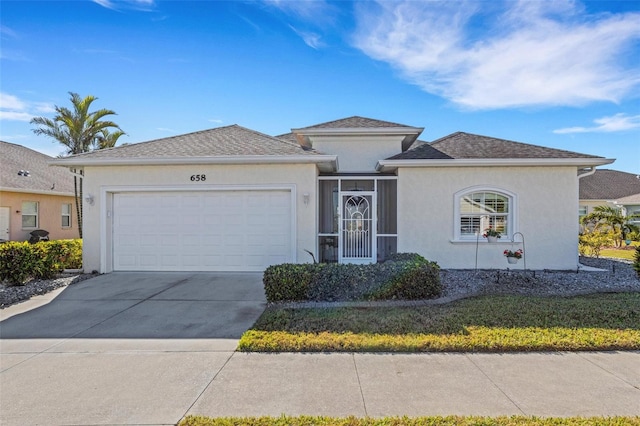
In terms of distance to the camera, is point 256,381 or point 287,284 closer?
point 256,381

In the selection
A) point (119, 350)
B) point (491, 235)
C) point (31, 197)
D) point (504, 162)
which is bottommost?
point (119, 350)

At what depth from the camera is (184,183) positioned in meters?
10.3

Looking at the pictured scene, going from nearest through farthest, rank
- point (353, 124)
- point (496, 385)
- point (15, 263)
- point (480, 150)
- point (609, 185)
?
point (496, 385) < point (15, 263) < point (480, 150) < point (353, 124) < point (609, 185)

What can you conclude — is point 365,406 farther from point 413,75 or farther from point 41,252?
point 413,75

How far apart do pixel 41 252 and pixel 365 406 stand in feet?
33.6

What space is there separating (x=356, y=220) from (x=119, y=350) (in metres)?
7.89

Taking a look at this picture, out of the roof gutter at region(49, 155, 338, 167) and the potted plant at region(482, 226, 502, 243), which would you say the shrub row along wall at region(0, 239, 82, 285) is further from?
the potted plant at region(482, 226, 502, 243)

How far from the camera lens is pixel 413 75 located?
47.0 ft

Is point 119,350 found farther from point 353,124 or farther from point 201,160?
point 353,124

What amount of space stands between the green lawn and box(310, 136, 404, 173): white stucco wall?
268 inches

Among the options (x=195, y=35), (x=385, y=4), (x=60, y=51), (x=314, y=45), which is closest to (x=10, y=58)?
(x=60, y=51)

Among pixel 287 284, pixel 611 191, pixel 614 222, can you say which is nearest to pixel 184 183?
pixel 287 284

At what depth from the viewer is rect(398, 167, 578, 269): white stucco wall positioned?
10555mm

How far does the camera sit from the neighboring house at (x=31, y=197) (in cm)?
1619
